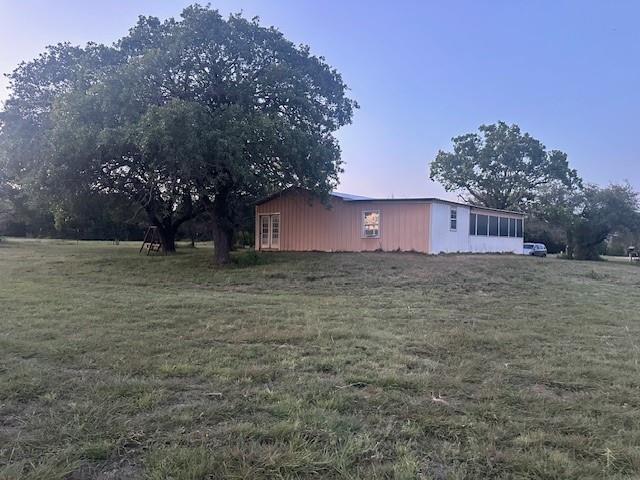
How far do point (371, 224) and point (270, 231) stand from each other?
517 centimetres

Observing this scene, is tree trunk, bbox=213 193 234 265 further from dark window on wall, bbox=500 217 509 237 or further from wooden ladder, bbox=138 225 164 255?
dark window on wall, bbox=500 217 509 237

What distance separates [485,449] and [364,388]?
47.3 inches

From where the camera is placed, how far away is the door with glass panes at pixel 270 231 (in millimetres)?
21312

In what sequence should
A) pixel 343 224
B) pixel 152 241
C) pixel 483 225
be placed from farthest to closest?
pixel 152 241
pixel 483 225
pixel 343 224

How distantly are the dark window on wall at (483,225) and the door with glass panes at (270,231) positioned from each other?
367 inches

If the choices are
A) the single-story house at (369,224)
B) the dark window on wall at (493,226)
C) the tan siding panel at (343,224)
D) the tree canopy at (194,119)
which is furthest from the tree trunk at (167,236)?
the dark window on wall at (493,226)

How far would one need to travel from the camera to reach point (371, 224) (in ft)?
61.7

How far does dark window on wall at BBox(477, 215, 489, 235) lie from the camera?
72.0 feet

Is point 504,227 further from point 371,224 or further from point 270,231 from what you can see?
point 270,231

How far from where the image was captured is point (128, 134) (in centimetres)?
1192

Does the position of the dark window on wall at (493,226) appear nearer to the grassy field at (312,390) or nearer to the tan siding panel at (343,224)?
the tan siding panel at (343,224)

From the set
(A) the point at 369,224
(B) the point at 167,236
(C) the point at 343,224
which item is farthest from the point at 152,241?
(A) the point at 369,224

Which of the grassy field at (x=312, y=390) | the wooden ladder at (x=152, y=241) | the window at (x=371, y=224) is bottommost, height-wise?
the grassy field at (x=312, y=390)

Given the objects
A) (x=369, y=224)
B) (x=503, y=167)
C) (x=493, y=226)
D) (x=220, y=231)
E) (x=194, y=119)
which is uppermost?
(x=503, y=167)
